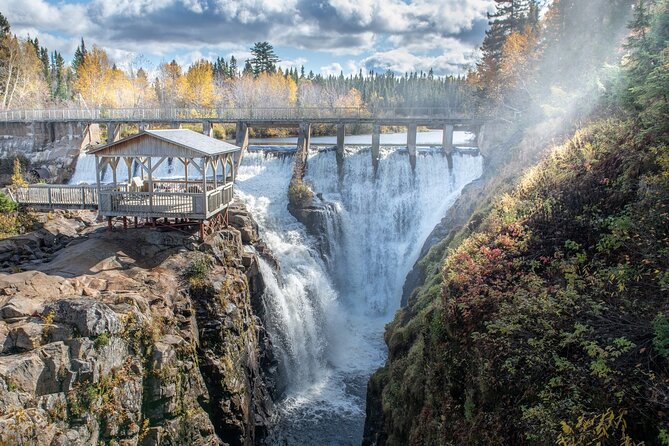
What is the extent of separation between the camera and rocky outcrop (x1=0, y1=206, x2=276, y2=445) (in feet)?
35.5

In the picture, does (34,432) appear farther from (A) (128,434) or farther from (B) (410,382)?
(B) (410,382)

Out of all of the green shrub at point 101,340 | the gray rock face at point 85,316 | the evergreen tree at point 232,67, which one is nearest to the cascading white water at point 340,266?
the green shrub at point 101,340

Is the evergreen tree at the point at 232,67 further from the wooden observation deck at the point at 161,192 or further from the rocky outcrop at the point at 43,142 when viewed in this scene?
the wooden observation deck at the point at 161,192

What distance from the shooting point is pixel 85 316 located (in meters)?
11.9

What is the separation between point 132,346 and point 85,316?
4.75 ft

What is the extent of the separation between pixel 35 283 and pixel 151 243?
451cm

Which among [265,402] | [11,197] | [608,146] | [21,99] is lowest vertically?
[265,402]

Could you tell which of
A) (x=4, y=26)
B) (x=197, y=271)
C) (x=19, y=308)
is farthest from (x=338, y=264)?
(x=4, y=26)

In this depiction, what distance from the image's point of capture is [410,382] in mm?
13344

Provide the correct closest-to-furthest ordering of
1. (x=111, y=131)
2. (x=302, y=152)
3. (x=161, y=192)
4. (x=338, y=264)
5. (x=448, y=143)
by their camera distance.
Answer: (x=161, y=192)
(x=338, y=264)
(x=302, y=152)
(x=448, y=143)
(x=111, y=131)

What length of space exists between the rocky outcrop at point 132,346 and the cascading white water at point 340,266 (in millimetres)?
2103

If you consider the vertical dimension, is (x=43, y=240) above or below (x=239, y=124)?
below

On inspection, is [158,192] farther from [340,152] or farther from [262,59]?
[262,59]

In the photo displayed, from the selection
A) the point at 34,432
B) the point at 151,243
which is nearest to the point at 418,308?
the point at 151,243
